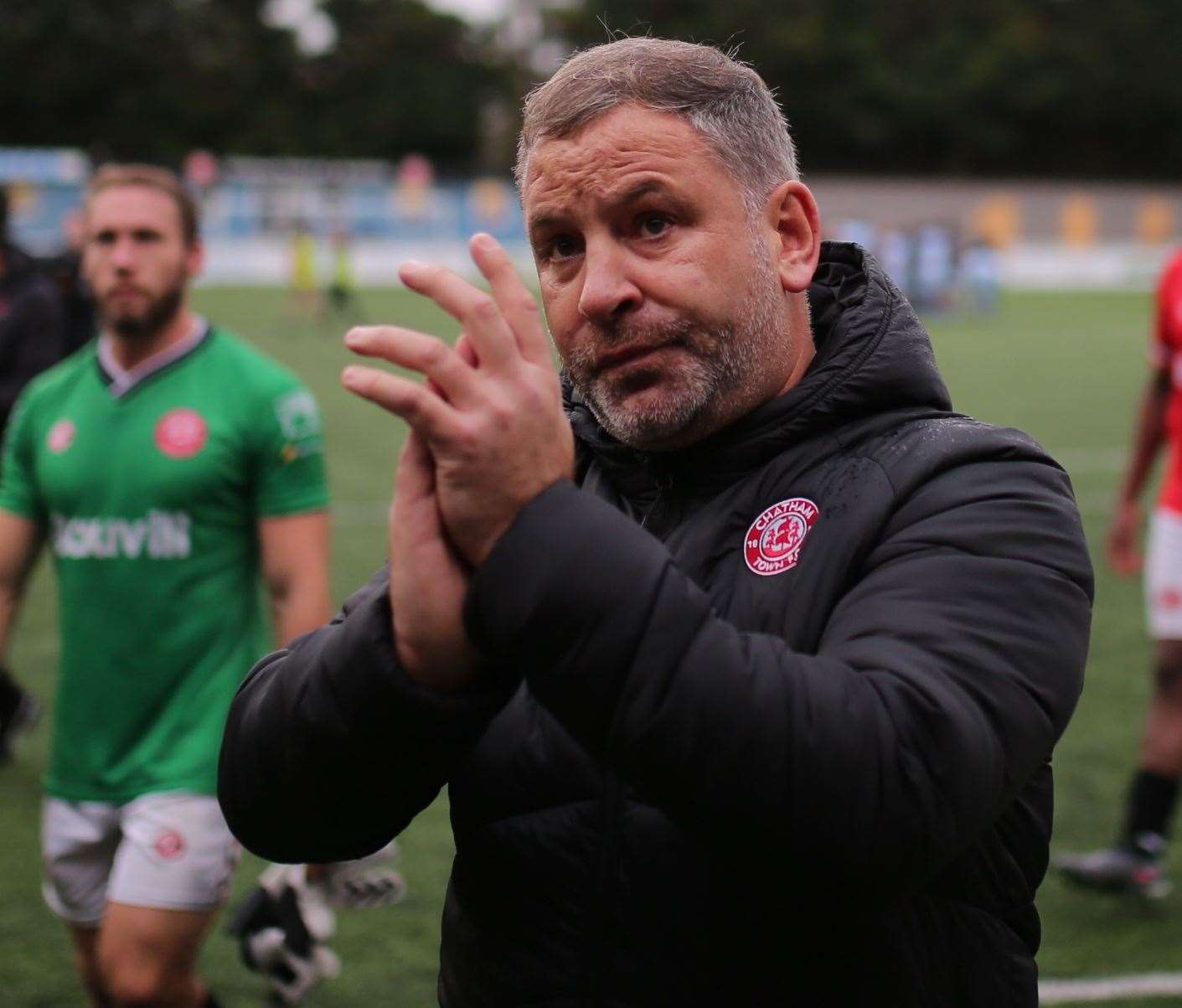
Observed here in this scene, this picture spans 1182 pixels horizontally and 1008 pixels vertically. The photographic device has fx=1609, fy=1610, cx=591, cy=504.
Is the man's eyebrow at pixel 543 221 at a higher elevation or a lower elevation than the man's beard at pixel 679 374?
higher

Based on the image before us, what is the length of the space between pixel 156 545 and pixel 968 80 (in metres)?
66.3

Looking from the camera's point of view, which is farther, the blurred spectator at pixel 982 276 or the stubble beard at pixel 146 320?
the blurred spectator at pixel 982 276

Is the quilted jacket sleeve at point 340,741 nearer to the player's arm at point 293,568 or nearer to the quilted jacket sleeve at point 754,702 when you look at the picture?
the quilted jacket sleeve at point 754,702

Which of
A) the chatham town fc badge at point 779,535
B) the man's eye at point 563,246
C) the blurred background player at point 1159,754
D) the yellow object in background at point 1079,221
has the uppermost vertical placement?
the man's eye at point 563,246

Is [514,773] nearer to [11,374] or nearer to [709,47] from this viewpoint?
[709,47]

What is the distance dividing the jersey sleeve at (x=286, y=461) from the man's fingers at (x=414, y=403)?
2.74m

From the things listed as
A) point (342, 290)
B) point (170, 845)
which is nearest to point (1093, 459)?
point (170, 845)

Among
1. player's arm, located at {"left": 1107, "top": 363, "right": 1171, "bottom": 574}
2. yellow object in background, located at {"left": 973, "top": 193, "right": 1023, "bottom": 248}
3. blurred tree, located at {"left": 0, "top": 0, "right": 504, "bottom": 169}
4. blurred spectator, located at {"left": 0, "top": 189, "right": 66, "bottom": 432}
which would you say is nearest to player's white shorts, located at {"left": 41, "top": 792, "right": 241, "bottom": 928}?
player's arm, located at {"left": 1107, "top": 363, "right": 1171, "bottom": 574}

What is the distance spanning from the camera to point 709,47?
194 centimetres

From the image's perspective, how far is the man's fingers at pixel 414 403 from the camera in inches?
53.6

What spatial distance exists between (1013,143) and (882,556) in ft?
225

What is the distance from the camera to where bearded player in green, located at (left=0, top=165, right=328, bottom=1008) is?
3.89 m

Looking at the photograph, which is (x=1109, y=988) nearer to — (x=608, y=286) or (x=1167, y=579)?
(x=1167, y=579)

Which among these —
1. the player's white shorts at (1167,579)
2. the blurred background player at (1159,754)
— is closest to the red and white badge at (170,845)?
the blurred background player at (1159,754)
